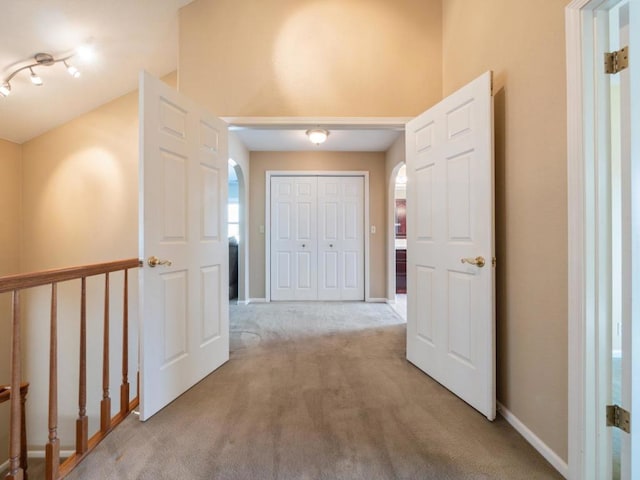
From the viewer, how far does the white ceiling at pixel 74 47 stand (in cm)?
202

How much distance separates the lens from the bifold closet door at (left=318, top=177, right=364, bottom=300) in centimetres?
473

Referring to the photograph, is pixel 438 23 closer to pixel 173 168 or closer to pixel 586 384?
pixel 173 168

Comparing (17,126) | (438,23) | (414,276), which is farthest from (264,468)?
(17,126)

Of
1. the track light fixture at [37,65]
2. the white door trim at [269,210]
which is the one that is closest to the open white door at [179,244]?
the track light fixture at [37,65]

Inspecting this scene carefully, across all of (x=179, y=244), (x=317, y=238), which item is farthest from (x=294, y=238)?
(x=179, y=244)

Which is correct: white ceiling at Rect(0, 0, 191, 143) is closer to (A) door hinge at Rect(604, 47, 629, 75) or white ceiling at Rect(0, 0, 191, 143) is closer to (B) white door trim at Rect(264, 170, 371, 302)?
(B) white door trim at Rect(264, 170, 371, 302)

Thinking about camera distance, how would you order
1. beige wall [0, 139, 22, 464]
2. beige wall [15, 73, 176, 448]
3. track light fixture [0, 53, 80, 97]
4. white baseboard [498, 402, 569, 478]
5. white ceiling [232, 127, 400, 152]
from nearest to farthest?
white baseboard [498, 402, 569, 478] < track light fixture [0, 53, 80, 97] < beige wall [0, 139, 22, 464] < beige wall [15, 73, 176, 448] < white ceiling [232, 127, 400, 152]

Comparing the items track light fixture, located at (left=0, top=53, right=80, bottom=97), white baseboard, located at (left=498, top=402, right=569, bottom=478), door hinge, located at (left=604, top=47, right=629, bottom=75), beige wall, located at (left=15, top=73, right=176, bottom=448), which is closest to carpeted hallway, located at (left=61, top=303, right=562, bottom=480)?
white baseboard, located at (left=498, top=402, right=569, bottom=478)

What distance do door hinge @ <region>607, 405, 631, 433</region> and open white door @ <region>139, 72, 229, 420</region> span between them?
214 centimetres

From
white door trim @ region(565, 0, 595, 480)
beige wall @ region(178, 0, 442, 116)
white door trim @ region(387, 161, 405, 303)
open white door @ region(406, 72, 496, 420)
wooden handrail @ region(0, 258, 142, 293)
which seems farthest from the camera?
white door trim @ region(387, 161, 405, 303)

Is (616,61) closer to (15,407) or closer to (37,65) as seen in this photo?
(15,407)

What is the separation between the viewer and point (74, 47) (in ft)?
7.55

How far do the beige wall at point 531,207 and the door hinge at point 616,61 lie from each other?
14 centimetres

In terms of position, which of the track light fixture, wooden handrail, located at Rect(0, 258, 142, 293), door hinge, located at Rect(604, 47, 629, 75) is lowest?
wooden handrail, located at Rect(0, 258, 142, 293)
